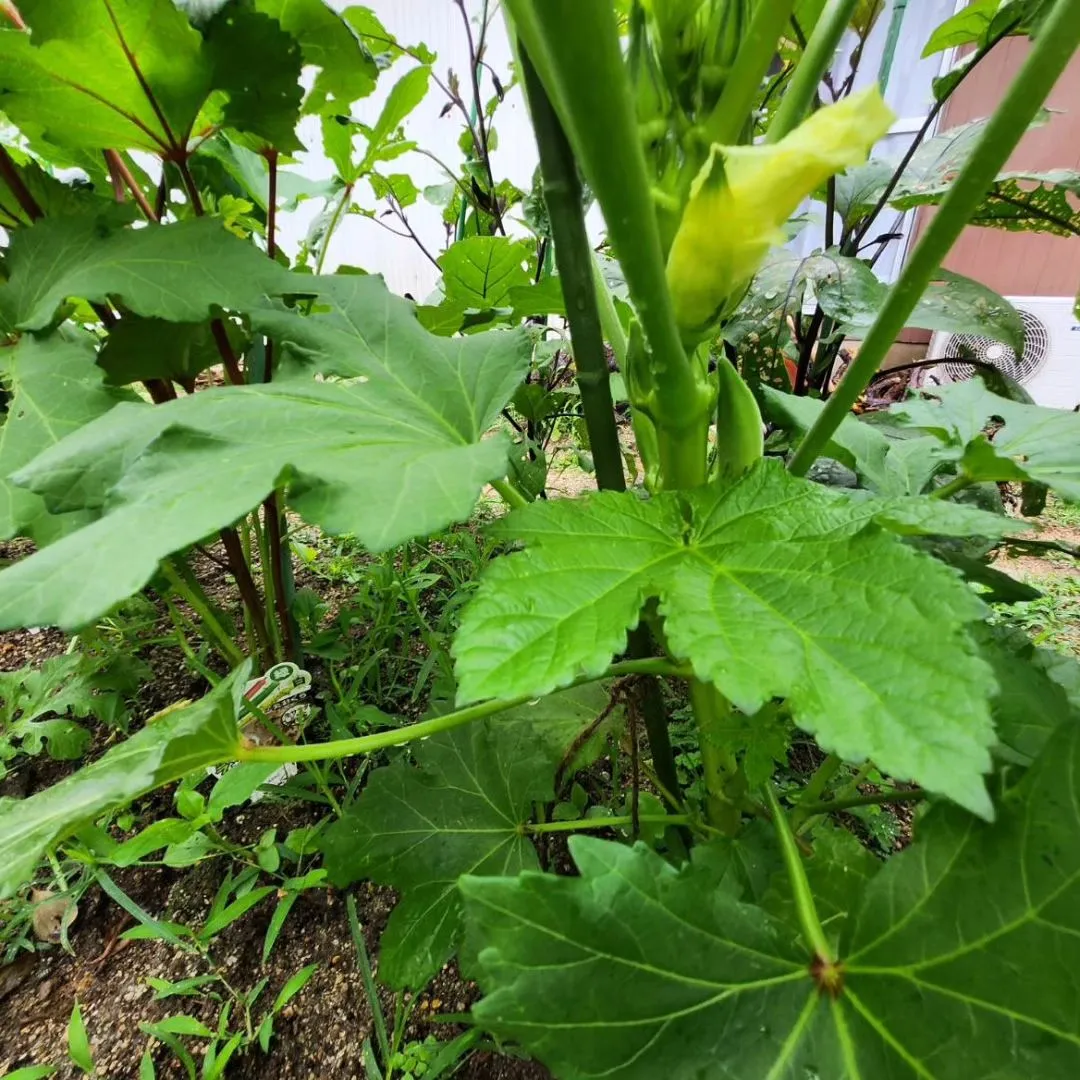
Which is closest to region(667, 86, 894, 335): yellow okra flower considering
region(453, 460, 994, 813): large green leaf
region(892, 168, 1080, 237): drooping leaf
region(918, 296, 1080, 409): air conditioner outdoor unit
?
region(453, 460, 994, 813): large green leaf

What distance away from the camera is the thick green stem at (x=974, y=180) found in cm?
31

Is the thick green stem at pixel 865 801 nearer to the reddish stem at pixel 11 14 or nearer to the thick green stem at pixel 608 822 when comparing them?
the thick green stem at pixel 608 822

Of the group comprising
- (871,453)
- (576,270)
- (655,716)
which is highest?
(576,270)

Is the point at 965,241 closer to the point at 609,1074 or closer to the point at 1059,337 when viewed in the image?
the point at 1059,337

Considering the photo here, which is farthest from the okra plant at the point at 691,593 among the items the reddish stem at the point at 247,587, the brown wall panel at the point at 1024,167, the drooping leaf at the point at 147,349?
the brown wall panel at the point at 1024,167

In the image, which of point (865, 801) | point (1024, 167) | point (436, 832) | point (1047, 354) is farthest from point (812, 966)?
point (1024, 167)

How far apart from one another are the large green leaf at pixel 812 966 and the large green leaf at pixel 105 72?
2.25ft

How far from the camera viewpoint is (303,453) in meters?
0.38

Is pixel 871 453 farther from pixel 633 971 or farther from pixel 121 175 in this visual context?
pixel 121 175

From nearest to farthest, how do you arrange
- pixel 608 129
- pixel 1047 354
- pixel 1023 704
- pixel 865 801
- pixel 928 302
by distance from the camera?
pixel 608 129 → pixel 1023 704 → pixel 865 801 → pixel 928 302 → pixel 1047 354

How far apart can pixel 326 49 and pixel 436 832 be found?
2.58 ft

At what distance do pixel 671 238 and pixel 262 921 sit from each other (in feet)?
2.61

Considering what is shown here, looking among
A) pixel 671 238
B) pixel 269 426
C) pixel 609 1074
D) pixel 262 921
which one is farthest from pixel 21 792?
pixel 671 238

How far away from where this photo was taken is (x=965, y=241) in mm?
2957
